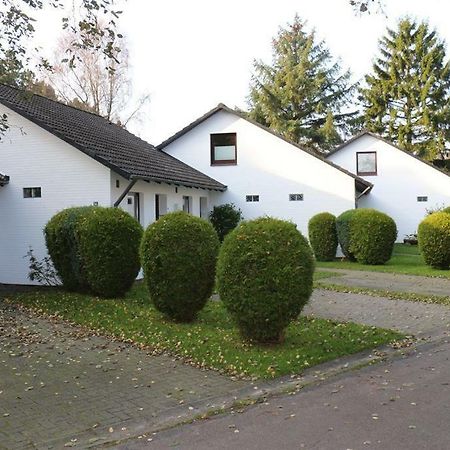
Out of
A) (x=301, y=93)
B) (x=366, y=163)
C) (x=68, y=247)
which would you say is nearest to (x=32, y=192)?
(x=68, y=247)

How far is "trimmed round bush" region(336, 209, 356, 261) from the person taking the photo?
1972 centimetres

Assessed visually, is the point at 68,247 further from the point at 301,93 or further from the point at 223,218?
the point at 301,93

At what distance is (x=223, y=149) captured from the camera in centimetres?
2462

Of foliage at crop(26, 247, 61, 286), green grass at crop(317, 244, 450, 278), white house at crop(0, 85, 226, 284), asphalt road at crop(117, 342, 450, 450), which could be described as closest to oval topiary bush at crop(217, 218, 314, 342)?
asphalt road at crop(117, 342, 450, 450)

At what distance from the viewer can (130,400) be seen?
5836mm

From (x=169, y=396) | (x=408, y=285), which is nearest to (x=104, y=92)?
(x=408, y=285)

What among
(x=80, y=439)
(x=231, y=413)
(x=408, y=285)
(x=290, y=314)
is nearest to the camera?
(x=80, y=439)

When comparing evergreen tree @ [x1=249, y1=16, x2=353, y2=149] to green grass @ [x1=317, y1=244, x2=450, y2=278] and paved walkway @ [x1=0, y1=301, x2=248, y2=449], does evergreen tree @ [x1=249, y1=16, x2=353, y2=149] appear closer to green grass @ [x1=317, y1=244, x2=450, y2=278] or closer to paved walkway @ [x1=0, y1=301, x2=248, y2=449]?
green grass @ [x1=317, y1=244, x2=450, y2=278]

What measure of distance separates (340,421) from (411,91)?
39351 millimetres

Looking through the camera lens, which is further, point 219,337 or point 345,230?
point 345,230

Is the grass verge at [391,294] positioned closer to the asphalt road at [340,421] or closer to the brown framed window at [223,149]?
the asphalt road at [340,421]

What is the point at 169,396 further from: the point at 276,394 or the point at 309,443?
the point at 309,443

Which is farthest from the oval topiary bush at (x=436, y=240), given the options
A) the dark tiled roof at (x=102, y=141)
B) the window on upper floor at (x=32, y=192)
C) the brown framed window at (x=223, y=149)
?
the window on upper floor at (x=32, y=192)

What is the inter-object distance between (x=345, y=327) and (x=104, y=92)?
31.5 m
